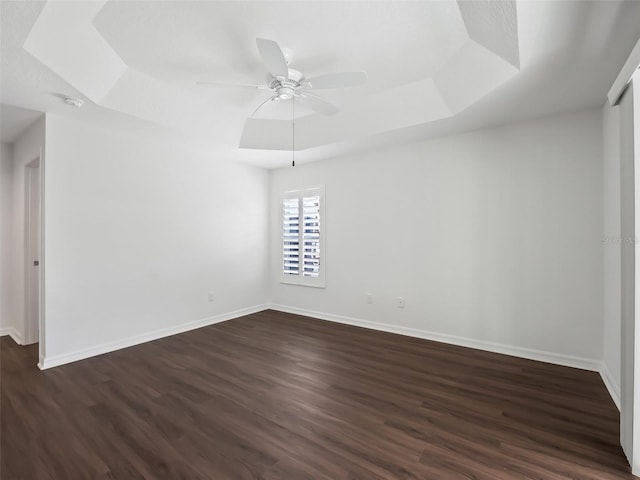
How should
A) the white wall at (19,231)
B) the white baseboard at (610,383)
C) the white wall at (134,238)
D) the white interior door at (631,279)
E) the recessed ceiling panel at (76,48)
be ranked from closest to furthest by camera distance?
the white interior door at (631,279) → the recessed ceiling panel at (76,48) → the white baseboard at (610,383) → the white wall at (134,238) → the white wall at (19,231)

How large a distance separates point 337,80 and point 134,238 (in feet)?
10.1

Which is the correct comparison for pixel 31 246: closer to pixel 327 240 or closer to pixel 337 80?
pixel 327 240

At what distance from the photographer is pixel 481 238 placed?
3486 millimetres

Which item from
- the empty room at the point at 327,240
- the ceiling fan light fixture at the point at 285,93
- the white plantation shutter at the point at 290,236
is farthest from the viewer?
the white plantation shutter at the point at 290,236

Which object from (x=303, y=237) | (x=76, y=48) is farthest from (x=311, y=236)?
(x=76, y=48)

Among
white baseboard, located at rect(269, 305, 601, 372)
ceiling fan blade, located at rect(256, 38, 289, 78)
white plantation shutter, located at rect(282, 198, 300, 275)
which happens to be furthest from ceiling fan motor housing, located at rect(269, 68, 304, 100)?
white baseboard, located at rect(269, 305, 601, 372)

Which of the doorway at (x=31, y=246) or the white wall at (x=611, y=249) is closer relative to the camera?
the white wall at (x=611, y=249)

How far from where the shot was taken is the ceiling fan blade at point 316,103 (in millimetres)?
2583

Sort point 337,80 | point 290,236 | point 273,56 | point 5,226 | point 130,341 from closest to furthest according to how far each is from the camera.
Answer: point 273,56
point 337,80
point 130,341
point 5,226
point 290,236

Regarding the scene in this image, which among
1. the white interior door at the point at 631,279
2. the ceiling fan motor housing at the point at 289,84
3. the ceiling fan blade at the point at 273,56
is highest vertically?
the ceiling fan motor housing at the point at 289,84

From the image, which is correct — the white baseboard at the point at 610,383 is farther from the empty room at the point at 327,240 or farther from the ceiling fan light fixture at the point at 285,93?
the ceiling fan light fixture at the point at 285,93

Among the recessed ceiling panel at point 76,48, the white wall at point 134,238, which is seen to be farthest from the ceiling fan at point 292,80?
the white wall at point 134,238

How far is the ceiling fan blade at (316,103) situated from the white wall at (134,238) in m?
2.27

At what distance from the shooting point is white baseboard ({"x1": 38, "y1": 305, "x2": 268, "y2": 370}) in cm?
307
